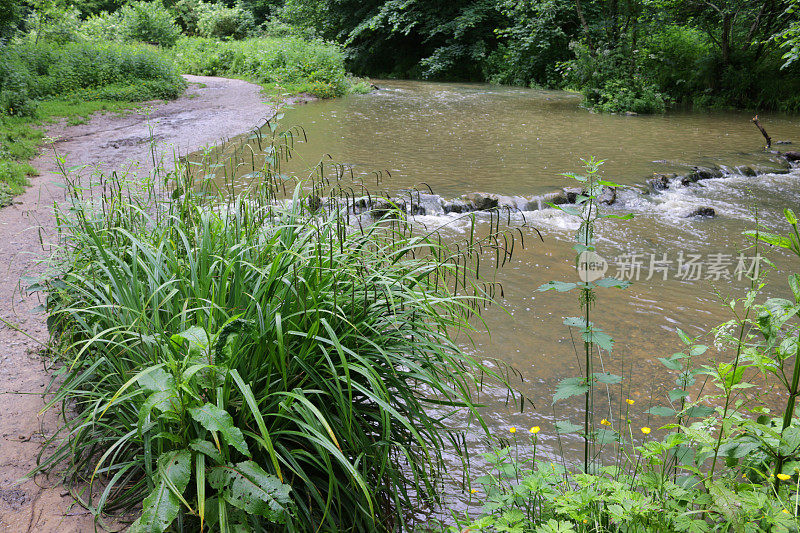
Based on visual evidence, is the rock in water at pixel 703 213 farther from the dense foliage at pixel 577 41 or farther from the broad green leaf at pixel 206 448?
the broad green leaf at pixel 206 448

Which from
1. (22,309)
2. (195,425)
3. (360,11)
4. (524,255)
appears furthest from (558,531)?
(360,11)

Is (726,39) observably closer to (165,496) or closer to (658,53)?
(658,53)

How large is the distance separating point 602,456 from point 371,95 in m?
15.0

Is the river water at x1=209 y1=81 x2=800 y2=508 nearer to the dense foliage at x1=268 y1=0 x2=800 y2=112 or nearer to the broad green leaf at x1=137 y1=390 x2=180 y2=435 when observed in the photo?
the dense foliage at x1=268 y1=0 x2=800 y2=112

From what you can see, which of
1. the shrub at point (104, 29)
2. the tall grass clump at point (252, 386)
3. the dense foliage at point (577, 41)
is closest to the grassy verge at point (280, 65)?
the shrub at point (104, 29)

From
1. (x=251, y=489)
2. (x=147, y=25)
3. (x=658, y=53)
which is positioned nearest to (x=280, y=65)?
(x=147, y=25)

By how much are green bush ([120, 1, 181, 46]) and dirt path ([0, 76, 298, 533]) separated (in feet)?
53.9

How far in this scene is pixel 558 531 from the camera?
154 cm

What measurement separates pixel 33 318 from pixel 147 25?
2557 cm

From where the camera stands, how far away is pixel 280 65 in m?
18.2

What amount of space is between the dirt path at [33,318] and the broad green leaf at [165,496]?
52 centimetres

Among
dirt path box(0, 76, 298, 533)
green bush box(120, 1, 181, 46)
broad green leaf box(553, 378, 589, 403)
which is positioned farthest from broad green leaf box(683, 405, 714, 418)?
green bush box(120, 1, 181, 46)

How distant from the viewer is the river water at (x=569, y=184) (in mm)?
3676

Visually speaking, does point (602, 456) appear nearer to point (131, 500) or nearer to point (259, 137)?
point (131, 500)
